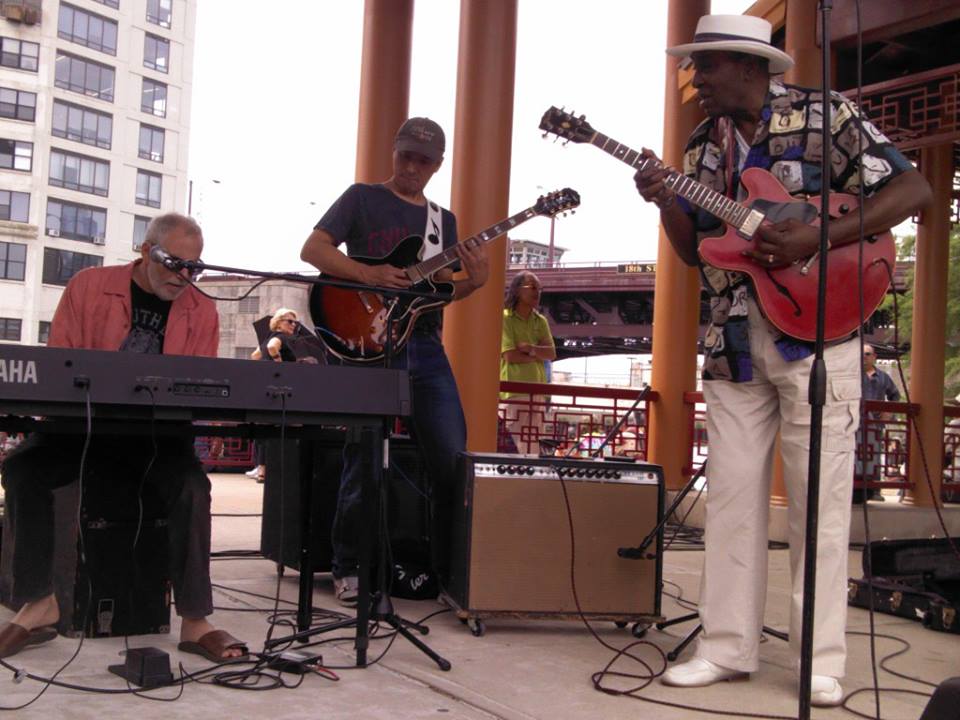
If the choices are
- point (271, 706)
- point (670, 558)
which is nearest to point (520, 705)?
point (271, 706)

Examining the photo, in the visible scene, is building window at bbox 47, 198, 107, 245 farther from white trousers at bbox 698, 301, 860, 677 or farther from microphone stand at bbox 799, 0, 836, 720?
microphone stand at bbox 799, 0, 836, 720

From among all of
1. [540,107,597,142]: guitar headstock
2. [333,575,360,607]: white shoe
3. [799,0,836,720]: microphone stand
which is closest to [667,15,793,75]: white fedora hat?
[540,107,597,142]: guitar headstock

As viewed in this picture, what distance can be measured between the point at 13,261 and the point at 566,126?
235 ft

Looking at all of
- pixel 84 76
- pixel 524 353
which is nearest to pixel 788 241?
pixel 524 353

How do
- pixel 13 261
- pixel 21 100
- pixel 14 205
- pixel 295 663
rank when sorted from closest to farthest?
1. pixel 295 663
2. pixel 14 205
3. pixel 13 261
4. pixel 21 100

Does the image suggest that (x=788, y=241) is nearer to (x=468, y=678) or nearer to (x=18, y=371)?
(x=468, y=678)

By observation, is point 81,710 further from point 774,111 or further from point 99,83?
point 99,83

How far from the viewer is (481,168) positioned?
684 centimetres

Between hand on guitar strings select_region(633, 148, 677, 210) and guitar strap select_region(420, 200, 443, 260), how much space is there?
1364mm

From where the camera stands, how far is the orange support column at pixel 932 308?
943 cm

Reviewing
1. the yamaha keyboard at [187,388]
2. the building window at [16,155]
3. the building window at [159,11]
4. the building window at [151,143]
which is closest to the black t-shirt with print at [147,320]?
the yamaha keyboard at [187,388]

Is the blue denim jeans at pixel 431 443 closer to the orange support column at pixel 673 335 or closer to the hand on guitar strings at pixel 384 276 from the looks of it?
the hand on guitar strings at pixel 384 276

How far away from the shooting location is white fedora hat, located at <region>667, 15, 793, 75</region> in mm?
3387

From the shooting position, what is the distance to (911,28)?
6.67 metres
